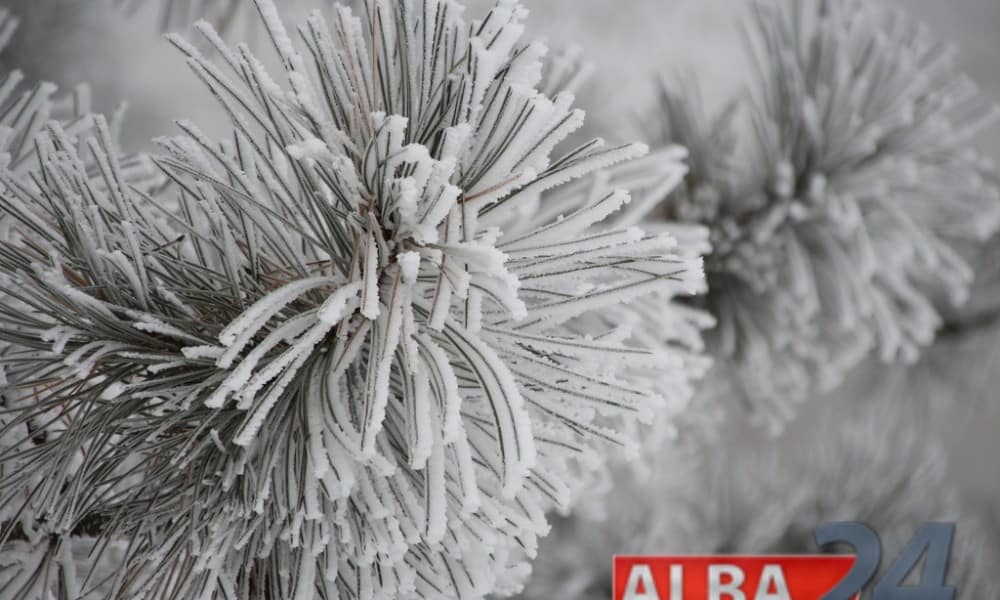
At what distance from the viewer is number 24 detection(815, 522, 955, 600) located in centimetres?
30

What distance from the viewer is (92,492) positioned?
0.15m

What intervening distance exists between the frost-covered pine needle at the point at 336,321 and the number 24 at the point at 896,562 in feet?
0.63

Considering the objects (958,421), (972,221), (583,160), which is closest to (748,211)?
(972,221)

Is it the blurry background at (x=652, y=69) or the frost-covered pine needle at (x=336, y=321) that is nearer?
the frost-covered pine needle at (x=336, y=321)

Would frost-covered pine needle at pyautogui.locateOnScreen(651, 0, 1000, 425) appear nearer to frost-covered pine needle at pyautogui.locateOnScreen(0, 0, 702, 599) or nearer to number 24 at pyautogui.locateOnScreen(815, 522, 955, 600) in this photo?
number 24 at pyautogui.locateOnScreen(815, 522, 955, 600)

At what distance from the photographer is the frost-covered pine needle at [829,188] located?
0.28 metres

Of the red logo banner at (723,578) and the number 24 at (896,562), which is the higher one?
the number 24 at (896,562)

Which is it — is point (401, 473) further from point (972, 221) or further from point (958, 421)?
point (958, 421)

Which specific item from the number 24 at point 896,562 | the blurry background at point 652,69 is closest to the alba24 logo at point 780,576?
the number 24 at point 896,562

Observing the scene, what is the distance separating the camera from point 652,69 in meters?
0.49

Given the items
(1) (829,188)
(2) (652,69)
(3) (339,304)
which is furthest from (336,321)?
(2) (652,69)

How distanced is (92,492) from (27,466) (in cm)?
1

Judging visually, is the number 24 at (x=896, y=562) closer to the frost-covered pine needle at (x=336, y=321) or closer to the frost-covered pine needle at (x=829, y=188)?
the frost-covered pine needle at (x=829, y=188)

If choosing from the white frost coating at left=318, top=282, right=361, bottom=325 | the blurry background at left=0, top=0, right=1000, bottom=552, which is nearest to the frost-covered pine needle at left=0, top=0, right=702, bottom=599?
the white frost coating at left=318, top=282, right=361, bottom=325
